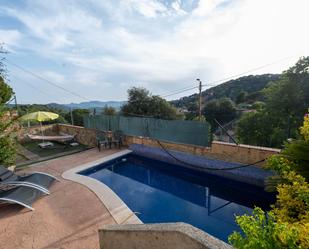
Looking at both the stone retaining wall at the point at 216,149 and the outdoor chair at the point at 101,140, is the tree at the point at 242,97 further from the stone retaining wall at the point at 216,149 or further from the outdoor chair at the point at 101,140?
the outdoor chair at the point at 101,140

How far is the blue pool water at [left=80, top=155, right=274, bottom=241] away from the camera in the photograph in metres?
5.44

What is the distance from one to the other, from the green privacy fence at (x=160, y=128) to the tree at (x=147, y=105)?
35.2 feet

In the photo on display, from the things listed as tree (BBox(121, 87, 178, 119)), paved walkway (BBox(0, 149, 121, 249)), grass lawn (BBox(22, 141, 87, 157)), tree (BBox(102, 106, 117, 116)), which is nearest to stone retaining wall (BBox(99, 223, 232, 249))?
paved walkway (BBox(0, 149, 121, 249))

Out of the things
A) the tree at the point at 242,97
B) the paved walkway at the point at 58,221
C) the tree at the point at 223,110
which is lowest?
the paved walkway at the point at 58,221

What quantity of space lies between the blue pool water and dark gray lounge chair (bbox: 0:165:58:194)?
6.44ft

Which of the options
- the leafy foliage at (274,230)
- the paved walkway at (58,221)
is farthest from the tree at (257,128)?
the paved walkway at (58,221)

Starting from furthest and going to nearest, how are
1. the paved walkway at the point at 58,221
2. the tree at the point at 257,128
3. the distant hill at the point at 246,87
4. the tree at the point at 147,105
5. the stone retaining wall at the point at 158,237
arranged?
the distant hill at the point at 246,87, the tree at the point at 147,105, the tree at the point at 257,128, the paved walkway at the point at 58,221, the stone retaining wall at the point at 158,237

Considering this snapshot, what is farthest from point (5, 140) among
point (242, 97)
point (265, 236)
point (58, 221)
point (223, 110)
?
point (242, 97)

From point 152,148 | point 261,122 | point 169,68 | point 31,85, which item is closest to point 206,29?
point 152,148

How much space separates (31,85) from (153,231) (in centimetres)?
2411

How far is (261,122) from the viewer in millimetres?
14508

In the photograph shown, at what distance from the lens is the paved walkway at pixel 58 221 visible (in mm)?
4027

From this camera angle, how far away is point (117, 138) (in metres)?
11.8

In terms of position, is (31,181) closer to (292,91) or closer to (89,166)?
(89,166)
